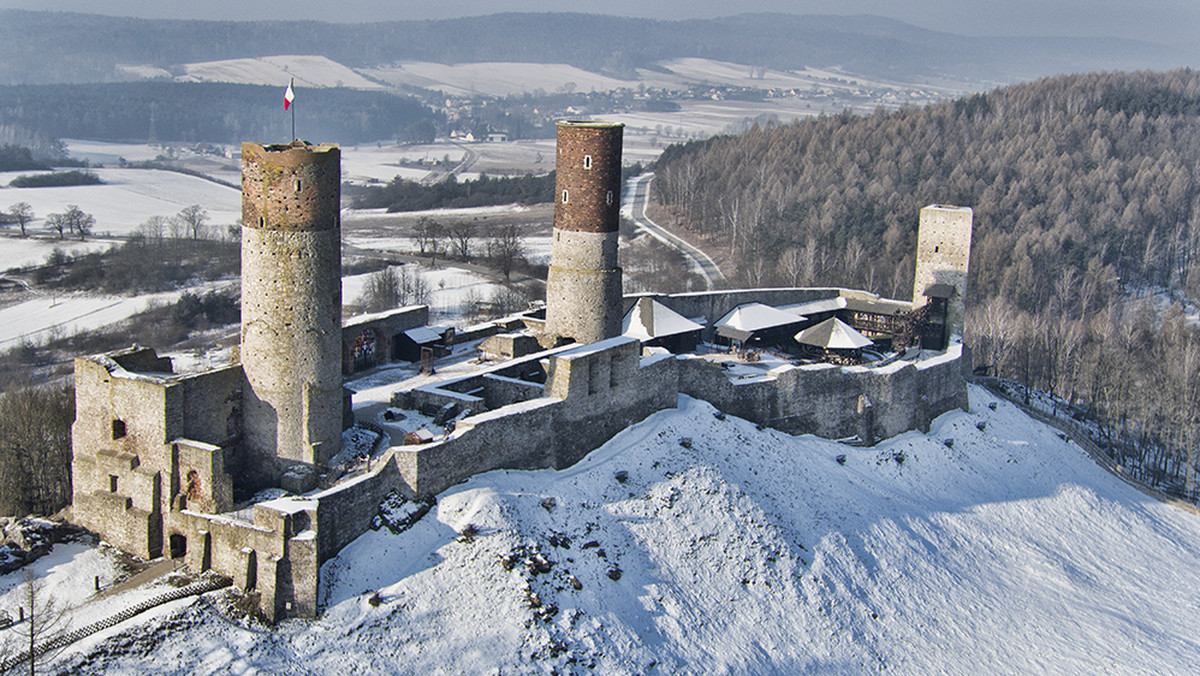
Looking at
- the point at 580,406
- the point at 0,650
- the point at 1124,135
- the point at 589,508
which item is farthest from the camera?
the point at 1124,135

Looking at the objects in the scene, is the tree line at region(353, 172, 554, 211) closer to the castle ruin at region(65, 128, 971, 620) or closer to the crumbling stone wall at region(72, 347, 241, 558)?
the castle ruin at region(65, 128, 971, 620)

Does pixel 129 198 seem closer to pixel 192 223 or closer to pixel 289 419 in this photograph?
pixel 192 223

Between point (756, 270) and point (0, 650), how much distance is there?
209 ft

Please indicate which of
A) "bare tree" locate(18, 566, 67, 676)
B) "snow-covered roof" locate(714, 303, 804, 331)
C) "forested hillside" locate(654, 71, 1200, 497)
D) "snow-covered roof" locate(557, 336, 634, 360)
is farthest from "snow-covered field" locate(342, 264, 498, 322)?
"bare tree" locate(18, 566, 67, 676)

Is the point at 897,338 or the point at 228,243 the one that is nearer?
the point at 897,338

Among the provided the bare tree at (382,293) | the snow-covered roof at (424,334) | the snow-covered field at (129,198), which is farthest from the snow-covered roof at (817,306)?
the snow-covered field at (129,198)

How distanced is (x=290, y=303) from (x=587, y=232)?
39.6ft

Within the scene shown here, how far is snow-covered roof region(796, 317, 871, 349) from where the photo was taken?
44.4 meters

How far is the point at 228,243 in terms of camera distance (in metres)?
86.0

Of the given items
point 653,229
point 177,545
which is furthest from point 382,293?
point 653,229

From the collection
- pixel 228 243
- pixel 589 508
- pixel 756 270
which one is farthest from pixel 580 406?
pixel 228 243

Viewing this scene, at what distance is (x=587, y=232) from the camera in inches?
1487

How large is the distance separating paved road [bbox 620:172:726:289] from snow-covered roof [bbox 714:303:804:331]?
105 ft

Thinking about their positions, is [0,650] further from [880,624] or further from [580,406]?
[880,624]
